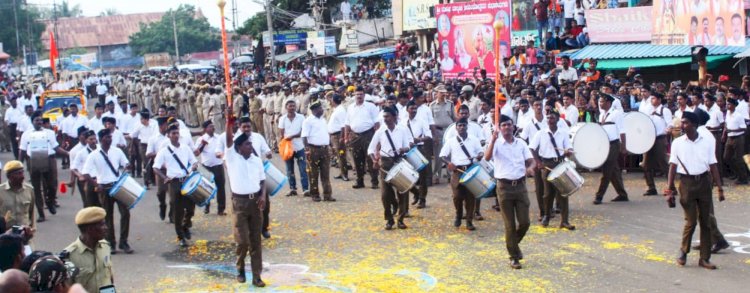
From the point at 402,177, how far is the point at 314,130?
343 cm

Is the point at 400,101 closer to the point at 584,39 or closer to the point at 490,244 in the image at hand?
the point at 490,244

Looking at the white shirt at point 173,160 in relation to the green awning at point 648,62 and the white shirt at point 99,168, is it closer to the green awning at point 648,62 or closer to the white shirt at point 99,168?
the white shirt at point 99,168

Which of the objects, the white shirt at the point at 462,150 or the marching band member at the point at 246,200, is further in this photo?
the white shirt at the point at 462,150

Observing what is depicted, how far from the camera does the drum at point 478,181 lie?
1254 cm

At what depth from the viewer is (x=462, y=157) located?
512 inches

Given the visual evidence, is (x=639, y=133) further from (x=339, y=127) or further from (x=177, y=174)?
(x=177, y=174)

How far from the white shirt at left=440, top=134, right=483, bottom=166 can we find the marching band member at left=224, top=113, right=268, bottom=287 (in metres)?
3.40

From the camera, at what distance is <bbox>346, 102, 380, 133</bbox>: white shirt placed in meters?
16.8

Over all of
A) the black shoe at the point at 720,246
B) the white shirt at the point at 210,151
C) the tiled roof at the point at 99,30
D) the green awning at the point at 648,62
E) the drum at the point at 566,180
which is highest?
the tiled roof at the point at 99,30

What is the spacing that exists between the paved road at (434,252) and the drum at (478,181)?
2.08ft

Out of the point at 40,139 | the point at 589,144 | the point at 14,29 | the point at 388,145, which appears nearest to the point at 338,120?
the point at 388,145

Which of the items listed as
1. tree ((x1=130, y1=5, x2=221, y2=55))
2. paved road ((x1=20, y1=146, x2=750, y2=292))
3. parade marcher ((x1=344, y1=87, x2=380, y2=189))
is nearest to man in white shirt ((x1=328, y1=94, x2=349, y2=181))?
parade marcher ((x1=344, y1=87, x2=380, y2=189))

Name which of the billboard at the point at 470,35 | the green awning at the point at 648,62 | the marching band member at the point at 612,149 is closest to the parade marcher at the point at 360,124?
the marching band member at the point at 612,149

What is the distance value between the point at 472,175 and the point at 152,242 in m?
4.71
